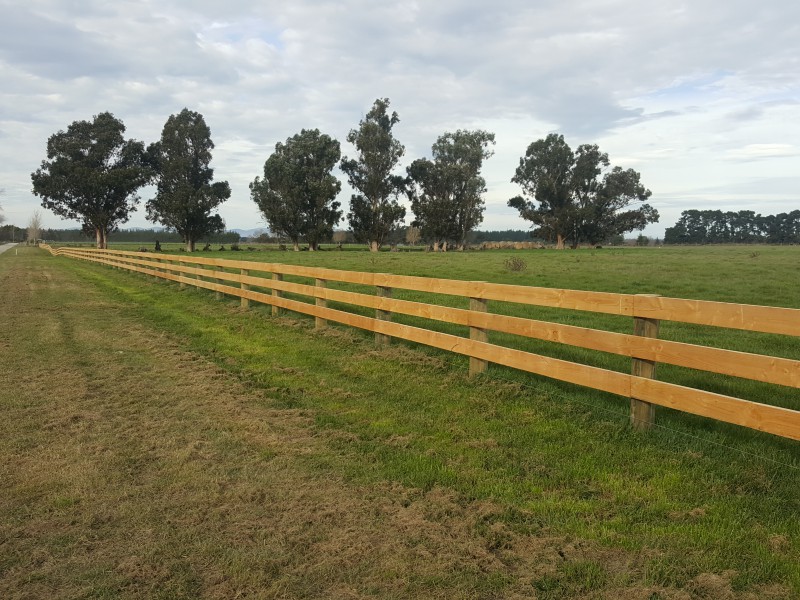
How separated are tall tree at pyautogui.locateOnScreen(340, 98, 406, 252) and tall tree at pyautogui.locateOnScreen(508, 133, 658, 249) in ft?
60.2

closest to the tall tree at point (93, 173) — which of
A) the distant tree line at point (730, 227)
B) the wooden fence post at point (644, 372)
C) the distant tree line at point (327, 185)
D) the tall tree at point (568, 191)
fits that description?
the distant tree line at point (327, 185)

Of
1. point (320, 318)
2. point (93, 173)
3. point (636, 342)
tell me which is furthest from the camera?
point (93, 173)

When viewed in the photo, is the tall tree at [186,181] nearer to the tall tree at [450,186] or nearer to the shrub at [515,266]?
the tall tree at [450,186]

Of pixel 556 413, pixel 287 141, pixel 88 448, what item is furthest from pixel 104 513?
pixel 287 141

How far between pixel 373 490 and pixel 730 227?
15211cm

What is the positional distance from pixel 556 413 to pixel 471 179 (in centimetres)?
6370

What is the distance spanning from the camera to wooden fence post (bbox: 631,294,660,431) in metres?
4.96

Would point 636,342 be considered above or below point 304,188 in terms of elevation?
below

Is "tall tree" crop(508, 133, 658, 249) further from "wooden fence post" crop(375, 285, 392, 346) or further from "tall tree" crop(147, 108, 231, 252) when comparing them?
"wooden fence post" crop(375, 285, 392, 346)

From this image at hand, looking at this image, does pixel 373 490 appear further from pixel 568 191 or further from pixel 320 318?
pixel 568 191

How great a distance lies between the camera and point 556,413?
5594 mm

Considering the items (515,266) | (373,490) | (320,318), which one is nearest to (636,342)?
(373,490)

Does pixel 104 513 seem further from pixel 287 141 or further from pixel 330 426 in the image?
pixel 287 141

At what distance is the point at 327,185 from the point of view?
60.2 meters
